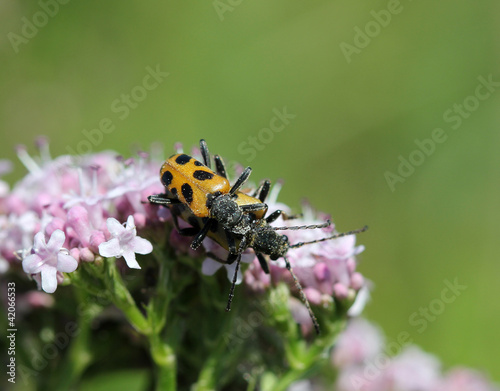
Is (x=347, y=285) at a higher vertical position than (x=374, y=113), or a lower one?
lower

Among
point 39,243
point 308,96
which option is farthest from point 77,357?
point 308,96

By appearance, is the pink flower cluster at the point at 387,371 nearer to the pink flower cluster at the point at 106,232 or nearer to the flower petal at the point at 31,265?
the pink flower cluster at the point at 106,232

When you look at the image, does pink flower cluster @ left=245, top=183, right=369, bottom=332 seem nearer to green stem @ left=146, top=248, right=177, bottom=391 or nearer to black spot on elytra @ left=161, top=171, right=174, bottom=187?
green stem @ left=146, top=248, right=177, bottom=391

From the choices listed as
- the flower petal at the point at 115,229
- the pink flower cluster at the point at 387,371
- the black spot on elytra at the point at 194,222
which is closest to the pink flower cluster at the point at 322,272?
the black spot on elytra at the point at 194,222

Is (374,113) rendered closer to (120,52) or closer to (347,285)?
(120,52)

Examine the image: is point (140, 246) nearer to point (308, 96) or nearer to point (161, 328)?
point (161, 328)

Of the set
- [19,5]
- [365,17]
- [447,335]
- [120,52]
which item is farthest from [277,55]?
[447,335]
